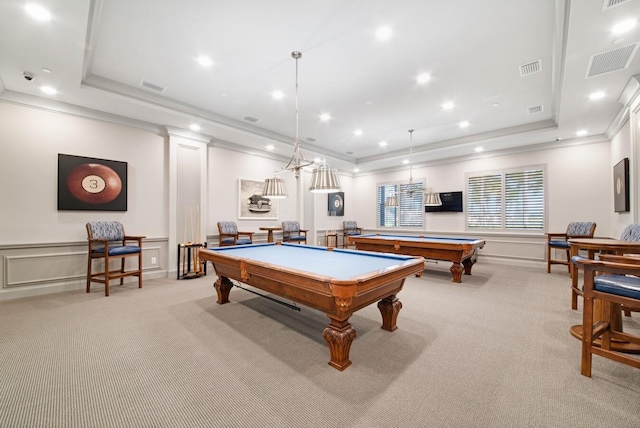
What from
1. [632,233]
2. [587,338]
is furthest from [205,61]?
[632,233]

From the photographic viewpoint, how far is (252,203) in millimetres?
6414

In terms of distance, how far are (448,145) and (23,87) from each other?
25.9 feet

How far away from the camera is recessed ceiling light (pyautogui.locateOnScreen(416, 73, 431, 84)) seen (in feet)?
11.6

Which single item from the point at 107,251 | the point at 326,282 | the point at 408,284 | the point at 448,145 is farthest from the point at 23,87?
the point at 448,145

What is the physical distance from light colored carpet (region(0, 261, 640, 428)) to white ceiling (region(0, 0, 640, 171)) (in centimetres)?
296

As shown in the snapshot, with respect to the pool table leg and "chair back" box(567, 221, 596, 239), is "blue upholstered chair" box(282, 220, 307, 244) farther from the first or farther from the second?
"chair back" box(567, 221, 596, 239)

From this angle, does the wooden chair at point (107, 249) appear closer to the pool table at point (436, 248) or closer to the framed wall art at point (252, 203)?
the framed wall art at point (252, 203)

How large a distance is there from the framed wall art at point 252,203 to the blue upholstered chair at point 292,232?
48 centimetres

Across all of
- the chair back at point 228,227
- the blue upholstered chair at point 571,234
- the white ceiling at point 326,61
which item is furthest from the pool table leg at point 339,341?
the blue upholstered chair at point 571,234

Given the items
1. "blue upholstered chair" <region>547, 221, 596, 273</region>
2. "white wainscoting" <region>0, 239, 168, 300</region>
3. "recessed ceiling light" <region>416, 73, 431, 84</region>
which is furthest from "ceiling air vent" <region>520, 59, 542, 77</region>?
"white wainscoting" <region>0, 239, 168, 300</region>

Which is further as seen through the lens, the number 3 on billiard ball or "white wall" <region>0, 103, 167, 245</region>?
the number 3 on billiard ball

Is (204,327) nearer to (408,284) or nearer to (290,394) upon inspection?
(290,394)

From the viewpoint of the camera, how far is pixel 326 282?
1804mm

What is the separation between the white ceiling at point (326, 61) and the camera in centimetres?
239
